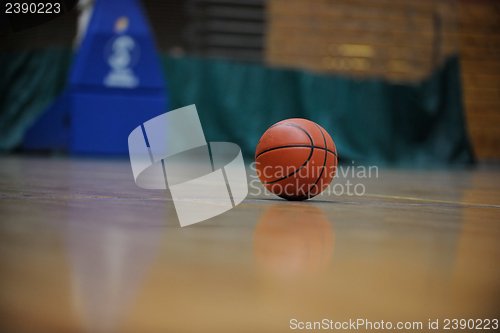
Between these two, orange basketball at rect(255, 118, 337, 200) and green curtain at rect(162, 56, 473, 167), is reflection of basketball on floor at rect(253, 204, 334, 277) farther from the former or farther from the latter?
green curtain at rect(162, 56, 473, 167)

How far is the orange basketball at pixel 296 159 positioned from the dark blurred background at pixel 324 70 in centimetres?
504

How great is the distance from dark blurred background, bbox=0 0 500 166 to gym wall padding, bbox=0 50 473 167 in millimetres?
14

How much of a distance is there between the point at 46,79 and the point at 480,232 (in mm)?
7037

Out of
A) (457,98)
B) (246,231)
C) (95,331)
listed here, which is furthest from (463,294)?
(457,98)

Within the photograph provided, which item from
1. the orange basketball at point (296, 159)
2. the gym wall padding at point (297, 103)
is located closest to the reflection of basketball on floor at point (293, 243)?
the orange basketball at point (296, 159)

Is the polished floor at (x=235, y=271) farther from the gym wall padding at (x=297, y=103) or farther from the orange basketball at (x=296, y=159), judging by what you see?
the gym wall padding at (x=297, y=103)

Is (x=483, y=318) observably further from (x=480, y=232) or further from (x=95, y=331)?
(x=480, y=232)

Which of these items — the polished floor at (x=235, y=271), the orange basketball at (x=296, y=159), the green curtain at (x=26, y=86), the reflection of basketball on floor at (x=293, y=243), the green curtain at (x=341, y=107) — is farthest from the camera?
the green curtain at (x=341, y=107)

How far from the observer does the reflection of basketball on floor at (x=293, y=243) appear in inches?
38.0

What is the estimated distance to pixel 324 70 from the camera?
30.1ft

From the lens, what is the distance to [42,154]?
7.21m

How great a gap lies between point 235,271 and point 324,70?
28.0ft

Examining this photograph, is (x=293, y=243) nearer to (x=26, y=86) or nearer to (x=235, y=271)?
(x=235, y=271)

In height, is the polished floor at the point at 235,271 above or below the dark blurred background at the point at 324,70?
above
